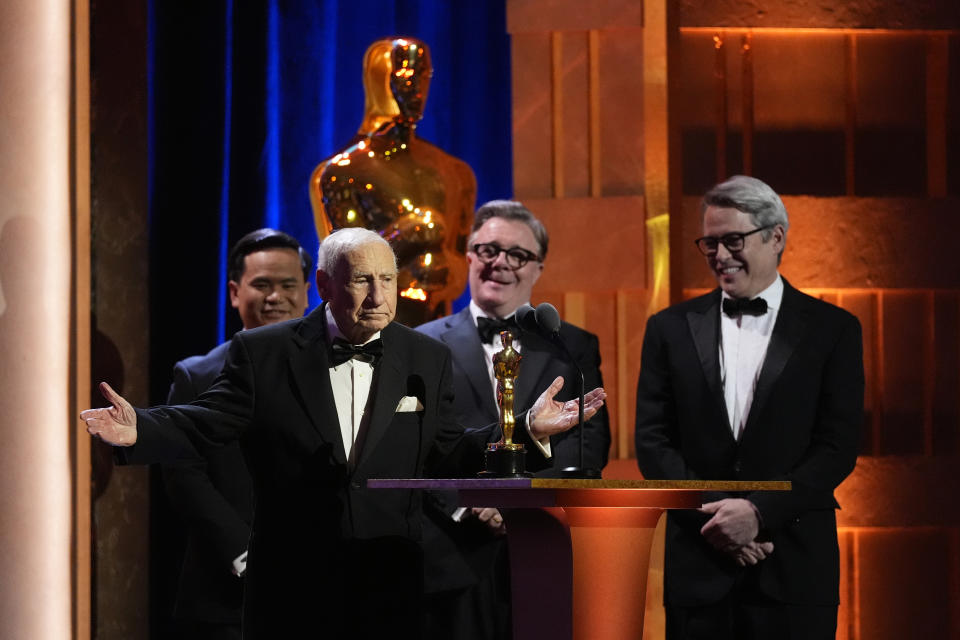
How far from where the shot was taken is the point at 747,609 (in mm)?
3297

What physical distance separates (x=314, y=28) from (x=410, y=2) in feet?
1.18

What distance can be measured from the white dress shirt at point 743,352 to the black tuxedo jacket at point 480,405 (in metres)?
0.39

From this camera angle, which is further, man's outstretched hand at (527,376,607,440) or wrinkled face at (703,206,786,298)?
wrinkled face at (703,206,786,298)

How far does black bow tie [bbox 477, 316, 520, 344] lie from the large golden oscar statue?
0.32 m

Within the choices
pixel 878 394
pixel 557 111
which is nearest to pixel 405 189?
pixel 557 111

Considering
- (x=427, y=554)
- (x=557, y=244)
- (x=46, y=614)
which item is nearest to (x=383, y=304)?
(x=427, y=554)

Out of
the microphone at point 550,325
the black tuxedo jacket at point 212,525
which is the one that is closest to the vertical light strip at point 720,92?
the black tuxedo jacket at point 212,525

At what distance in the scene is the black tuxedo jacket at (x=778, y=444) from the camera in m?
3.28

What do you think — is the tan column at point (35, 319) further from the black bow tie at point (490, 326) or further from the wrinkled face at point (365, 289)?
the wrinkled face at point (365, 289)

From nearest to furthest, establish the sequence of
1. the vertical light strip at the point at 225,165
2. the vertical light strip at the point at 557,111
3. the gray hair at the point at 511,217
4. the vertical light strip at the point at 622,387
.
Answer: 1. the gray hair at the point at 511,217
2. the vertical light strip at the point at 622,387
3. the vertical light strip at the point at 557,111
4. the vertical light strip at the point at 225,165

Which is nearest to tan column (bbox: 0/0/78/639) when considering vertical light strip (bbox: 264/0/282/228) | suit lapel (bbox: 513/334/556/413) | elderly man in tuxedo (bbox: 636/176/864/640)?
vertical light strip (bbox: 264/0/282/228)

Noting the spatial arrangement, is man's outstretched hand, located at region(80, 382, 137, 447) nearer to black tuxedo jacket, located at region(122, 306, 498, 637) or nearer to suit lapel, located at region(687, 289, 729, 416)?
black tuxedo jacket, located at region(122, 306, 498, 637)

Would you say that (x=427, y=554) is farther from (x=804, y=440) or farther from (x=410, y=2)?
(x=410, y=2)

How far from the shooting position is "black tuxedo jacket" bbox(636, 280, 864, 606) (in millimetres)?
3283
